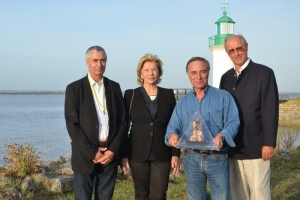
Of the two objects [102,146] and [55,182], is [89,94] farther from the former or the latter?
[55,182]

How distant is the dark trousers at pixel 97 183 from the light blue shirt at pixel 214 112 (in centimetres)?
87

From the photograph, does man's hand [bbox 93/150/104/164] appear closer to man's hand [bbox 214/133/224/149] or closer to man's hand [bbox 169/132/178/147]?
man's hand [bbox 169/132/178/147]

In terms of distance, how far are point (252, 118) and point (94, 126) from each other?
160 centimetres

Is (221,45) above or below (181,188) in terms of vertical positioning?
above

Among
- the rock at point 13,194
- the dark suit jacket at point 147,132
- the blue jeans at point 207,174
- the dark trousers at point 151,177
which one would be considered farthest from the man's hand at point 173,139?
the rock at point 13,194

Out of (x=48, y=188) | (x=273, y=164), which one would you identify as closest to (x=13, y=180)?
(x=48, y=188)

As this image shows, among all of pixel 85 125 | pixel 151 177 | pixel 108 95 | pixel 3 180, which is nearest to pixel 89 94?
pixel 108 95

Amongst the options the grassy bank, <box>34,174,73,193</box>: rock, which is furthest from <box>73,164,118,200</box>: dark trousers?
<box>34,174,73,193</box>: rock

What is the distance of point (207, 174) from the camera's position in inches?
150

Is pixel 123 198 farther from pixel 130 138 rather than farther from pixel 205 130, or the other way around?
pixel 205 130

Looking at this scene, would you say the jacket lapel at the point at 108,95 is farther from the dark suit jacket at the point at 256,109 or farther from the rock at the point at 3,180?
the rock at the point at 3,180

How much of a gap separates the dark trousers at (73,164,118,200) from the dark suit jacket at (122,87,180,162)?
0.93ft

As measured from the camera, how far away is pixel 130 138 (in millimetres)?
4461

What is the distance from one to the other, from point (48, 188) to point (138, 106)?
8.85ft
